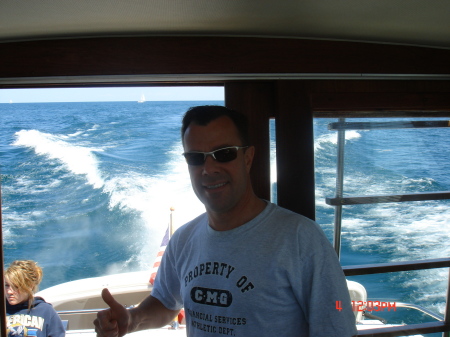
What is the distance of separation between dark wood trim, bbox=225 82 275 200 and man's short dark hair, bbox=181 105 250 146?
26 cm

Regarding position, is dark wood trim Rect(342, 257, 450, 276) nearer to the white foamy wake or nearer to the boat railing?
the boat railing

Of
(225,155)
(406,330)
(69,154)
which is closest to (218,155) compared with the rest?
(225,155)

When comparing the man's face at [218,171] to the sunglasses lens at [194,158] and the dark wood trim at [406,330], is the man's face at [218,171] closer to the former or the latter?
the sunglasses lens at [194,158]

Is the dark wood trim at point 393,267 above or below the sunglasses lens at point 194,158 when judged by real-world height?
below

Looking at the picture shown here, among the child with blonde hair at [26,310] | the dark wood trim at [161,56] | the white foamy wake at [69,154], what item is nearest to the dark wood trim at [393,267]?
the dark wood trim at [161,56]

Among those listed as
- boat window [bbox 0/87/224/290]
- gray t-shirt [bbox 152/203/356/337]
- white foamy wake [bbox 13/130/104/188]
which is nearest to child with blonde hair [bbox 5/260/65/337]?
gray t-shirt [bbox 152/203/356/337]

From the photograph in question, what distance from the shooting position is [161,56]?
1.51 meters

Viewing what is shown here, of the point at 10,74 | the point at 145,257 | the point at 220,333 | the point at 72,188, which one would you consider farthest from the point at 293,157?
the point at 72,188

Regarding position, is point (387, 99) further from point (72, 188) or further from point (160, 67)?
point (72, 188)

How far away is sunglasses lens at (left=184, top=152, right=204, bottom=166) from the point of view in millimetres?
1305

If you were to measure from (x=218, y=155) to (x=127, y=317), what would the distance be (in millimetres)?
630

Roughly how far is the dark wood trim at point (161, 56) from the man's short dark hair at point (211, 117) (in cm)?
25

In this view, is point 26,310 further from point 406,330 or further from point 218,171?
point 406,330

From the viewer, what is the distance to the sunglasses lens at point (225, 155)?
1.29 m
